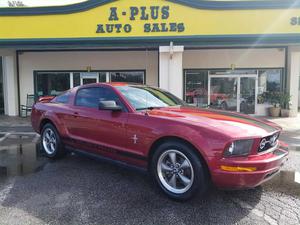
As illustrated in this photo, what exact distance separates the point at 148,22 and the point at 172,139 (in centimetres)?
825

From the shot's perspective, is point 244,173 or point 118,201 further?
point 118,201

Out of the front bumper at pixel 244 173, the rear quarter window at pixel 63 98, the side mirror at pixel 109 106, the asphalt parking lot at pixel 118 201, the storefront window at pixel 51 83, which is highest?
the storefront window at pixel 51 83

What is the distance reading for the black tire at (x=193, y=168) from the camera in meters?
3.56

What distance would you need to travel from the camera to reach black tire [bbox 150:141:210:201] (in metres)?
3.56

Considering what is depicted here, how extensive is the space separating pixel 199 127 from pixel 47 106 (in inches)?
147

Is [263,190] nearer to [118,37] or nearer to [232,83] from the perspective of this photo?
[118,37]

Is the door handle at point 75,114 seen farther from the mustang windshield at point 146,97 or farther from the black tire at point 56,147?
the mustang windshield at point 146,97

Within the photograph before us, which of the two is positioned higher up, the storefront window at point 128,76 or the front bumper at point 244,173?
the storefront window at point 128,76


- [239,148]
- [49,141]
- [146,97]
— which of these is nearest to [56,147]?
[49,141]

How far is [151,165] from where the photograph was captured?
4039mm

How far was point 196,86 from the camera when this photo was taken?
1428cm

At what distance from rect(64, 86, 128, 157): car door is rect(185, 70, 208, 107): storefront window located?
9321mm

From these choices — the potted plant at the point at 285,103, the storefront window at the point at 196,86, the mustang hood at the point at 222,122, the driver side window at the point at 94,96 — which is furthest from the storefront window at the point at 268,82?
the driver side window at the point at 94,96

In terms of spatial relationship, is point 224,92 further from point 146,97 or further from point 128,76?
point 146,97
